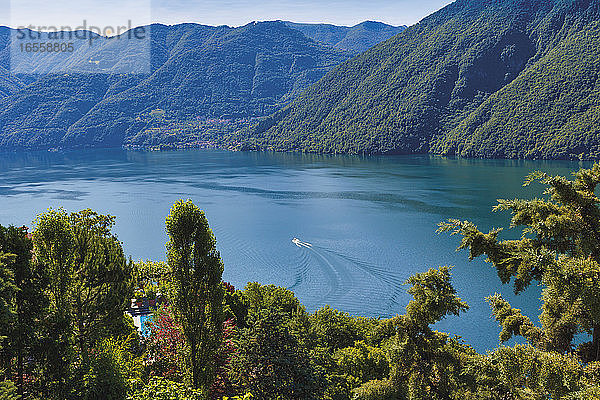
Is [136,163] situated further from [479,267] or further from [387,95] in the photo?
[479,267]

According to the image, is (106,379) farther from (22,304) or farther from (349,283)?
(349,283)

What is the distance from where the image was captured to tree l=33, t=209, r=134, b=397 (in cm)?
1252

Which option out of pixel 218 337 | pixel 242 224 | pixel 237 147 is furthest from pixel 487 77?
pixel 218 337

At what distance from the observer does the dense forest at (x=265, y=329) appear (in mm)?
8258

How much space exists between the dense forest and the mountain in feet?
394

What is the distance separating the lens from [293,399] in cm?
1177

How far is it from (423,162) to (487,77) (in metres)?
83.8

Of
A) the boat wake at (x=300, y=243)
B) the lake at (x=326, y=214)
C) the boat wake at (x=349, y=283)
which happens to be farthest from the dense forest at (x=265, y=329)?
the boat wake at (x=300, y=243)

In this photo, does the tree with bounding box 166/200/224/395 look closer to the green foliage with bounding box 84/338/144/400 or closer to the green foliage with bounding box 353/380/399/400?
Answer: the green foliage with bounding box 84/338/144/400

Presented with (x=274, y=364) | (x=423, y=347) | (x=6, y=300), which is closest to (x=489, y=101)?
(x=423, y=347)

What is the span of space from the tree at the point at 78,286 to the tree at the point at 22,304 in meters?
0.51

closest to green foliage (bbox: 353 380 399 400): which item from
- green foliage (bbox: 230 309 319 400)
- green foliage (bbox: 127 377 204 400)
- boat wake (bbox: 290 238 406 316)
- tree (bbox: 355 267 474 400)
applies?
tree (bbox: 355 267 474 400)

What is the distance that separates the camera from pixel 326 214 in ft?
208

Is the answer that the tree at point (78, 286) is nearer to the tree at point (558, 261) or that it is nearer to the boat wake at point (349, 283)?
the tree at point (558, 261)
